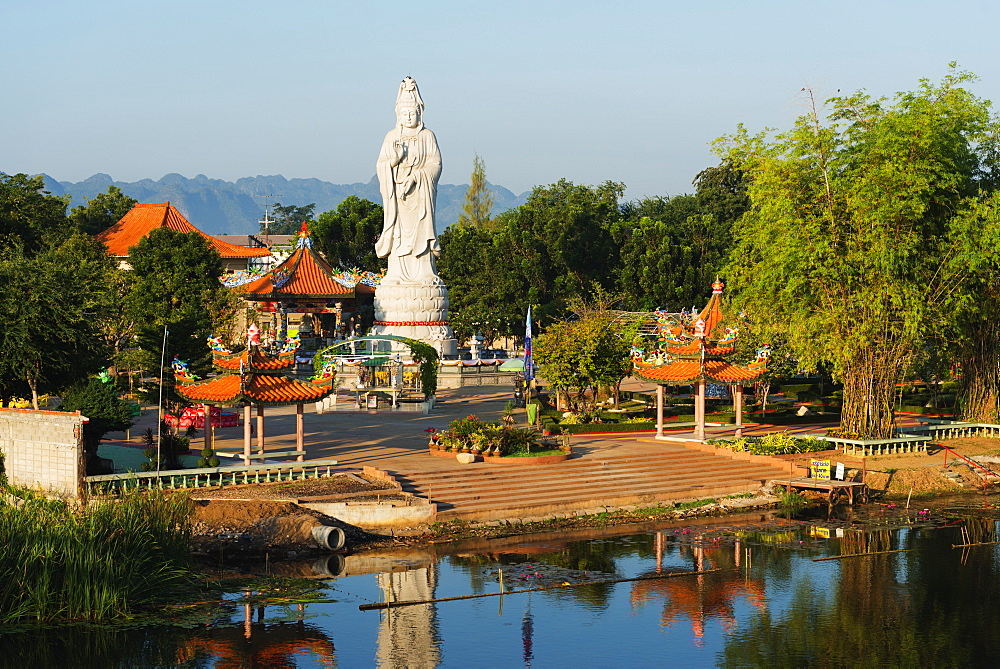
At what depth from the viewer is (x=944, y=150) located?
38.6m

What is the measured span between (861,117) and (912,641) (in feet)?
71.7

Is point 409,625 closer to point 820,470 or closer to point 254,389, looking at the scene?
point 254,389

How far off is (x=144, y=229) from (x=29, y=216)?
35.1 feet

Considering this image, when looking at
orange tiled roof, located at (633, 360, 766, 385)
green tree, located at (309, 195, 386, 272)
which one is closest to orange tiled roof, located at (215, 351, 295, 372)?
orange tiled roof, located at (633, 360, 766, 385)

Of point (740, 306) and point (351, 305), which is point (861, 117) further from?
point (351, 305)

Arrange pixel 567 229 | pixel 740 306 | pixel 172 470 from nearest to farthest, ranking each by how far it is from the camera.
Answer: pixel 172 470 → pixel 740 306 → pixel 567 229

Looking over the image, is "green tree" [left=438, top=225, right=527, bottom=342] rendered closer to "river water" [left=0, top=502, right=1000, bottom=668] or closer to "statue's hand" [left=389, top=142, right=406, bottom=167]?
"statue's hand" [left=389, top=142, right=406, bottom=167]

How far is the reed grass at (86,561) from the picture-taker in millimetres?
21484

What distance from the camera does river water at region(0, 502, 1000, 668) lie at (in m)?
20.8

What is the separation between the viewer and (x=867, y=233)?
37156mm

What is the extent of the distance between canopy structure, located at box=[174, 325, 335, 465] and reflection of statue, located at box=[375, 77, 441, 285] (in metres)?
29.8

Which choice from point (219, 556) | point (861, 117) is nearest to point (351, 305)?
point (861, 117)

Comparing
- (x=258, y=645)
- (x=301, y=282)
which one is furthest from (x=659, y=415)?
(x=301, y=282)

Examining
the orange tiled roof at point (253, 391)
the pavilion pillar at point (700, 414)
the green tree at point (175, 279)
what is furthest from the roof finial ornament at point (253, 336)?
the pavilion pillar at point (700, 414)
